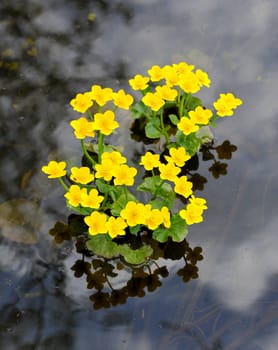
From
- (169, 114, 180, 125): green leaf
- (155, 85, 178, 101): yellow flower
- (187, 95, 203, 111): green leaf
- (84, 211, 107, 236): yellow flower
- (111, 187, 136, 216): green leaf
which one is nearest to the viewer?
(84, 211, 107, 236): yellow flower

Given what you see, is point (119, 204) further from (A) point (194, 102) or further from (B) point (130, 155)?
(A) point (194, 102)

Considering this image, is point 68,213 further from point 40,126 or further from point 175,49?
point 175,49

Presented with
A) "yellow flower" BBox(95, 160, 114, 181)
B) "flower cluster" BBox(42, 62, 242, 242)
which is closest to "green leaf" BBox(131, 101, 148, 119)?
"flower cluster" BBox(42, 62, 242, 242)

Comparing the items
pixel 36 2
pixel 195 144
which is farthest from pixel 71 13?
pixel 195 144

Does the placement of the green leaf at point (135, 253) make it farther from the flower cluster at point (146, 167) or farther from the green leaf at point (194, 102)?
the green leaf at point (194, 102)

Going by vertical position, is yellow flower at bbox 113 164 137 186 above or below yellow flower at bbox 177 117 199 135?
below

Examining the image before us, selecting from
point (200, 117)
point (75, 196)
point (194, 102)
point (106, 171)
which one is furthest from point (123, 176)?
point (194, 102)

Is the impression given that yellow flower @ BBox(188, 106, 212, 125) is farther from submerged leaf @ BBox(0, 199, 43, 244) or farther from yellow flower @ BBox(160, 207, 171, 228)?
submerged leaf @ BBox(0, 199, 43, 244)

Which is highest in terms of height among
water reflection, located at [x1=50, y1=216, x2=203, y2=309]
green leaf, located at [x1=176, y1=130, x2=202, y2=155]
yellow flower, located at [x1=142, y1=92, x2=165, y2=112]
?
yellow flower, located at [x1=142, y1=92, x2=165, y2=112]
